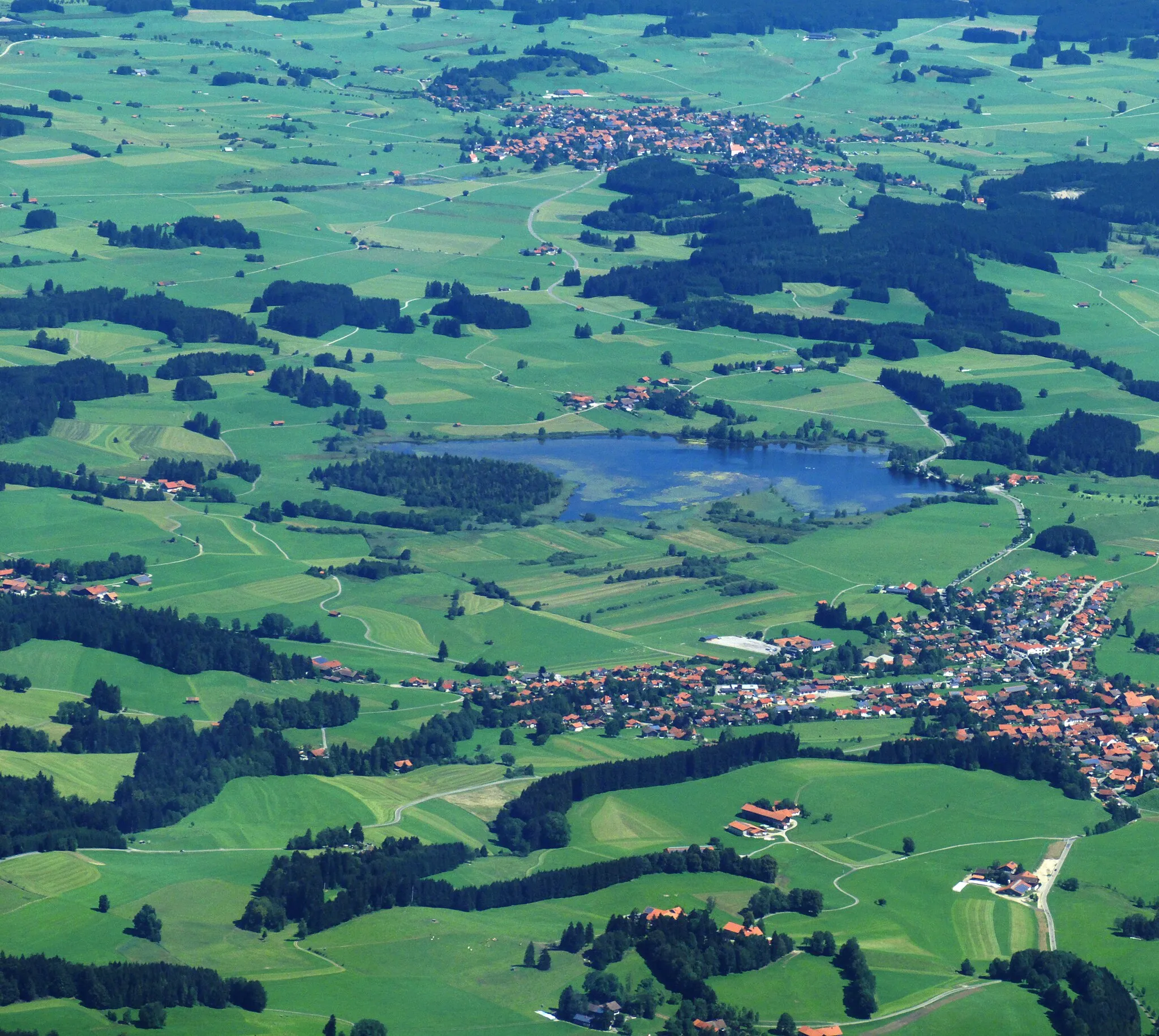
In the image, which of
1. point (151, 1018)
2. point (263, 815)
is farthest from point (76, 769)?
point (151, 1018)

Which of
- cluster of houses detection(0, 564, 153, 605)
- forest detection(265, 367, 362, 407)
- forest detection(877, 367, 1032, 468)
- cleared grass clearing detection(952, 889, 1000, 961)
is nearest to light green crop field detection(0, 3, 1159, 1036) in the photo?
cleared grass clearing detection(952, 889, 1000, 961)

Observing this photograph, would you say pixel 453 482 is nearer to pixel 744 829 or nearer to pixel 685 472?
pixel 685 472

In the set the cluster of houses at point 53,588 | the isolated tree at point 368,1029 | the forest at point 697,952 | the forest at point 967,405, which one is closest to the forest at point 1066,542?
the forest at point 967,405

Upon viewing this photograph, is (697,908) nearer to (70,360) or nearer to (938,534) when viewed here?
(938,534)

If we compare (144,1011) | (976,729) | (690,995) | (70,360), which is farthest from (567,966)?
(70,360)

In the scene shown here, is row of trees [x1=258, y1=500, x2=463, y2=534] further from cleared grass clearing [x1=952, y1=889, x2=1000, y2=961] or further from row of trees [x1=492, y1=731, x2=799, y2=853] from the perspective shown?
cleared grass clearing [x1=952, y1=889, x2=1000, y2=961]

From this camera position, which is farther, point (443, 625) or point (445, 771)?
point (443, 625)

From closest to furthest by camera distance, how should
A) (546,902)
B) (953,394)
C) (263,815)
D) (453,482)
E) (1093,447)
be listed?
(546,902)
(263,815)
(453,482)
(1093,447)
(953,394)
